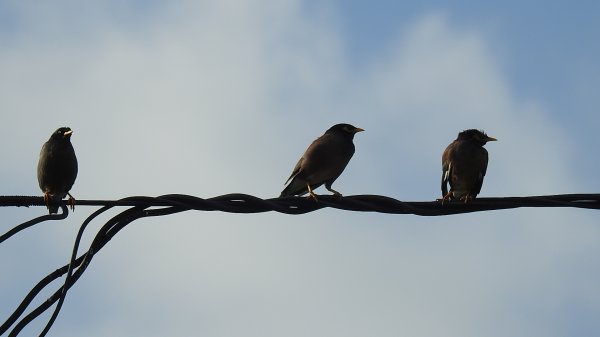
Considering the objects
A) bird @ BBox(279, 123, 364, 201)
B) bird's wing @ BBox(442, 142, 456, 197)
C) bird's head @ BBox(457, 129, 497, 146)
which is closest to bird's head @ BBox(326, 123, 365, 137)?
bird @ BBox(279, 123, 364, 201)

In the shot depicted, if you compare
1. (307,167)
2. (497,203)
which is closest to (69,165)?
(307,167)

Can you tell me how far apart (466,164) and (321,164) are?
58.7 inches

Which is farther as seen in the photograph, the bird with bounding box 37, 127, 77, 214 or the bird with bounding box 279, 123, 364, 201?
the bird with bounding box 37, 127, 77, 214

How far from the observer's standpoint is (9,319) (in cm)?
427

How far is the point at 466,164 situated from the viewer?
855 cm

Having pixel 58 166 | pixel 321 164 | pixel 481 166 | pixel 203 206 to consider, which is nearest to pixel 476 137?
pixel 481 166

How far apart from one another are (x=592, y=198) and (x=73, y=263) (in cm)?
256

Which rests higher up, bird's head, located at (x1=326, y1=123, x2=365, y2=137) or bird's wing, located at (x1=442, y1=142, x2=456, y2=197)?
bird's head, located at (x1=326, y1=123, x2=365, y2=137)

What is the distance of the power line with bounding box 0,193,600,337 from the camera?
440cm

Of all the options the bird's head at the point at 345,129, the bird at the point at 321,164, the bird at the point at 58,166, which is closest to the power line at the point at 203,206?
the bird at the point at 321,164

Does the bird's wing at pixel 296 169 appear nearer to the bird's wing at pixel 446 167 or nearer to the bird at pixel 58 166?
the bird's wing at pixel 446 167

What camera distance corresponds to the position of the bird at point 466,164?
28.1 feet

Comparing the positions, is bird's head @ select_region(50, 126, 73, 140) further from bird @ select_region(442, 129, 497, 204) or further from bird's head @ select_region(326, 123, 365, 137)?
bird @ select_region(442, 129, 497, 204)

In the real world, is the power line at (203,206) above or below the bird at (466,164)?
below
